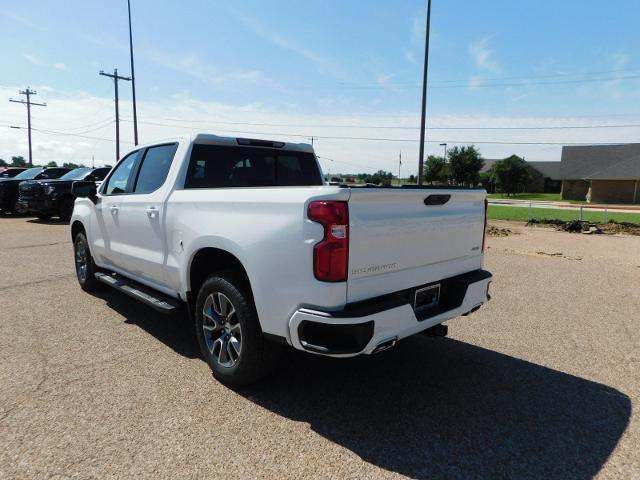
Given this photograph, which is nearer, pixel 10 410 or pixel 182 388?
pixel 10 410

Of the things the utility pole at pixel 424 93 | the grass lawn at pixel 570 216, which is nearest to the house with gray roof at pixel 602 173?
the grass lawn at pixel 570 216

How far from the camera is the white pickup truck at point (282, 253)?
104 inches

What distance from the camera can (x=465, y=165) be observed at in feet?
196

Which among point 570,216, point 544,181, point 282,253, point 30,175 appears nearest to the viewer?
point 282,253

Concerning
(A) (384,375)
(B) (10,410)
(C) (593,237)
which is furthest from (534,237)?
(B) (10,410)

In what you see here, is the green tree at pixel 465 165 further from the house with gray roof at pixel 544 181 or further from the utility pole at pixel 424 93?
the utility pole at pixel 424 93

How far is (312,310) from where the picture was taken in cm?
264

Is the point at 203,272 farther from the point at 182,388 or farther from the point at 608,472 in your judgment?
the point at 608,472

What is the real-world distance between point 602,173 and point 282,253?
53719 millimetres

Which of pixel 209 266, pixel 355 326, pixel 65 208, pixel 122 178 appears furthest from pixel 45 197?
pixel 355 326

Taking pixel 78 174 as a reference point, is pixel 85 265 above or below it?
below

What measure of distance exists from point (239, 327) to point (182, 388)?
716mm

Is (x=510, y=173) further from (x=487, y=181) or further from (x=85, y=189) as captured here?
(x=85, y=189)

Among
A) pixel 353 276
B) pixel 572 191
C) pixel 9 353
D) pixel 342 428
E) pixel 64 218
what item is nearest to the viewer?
pixel 353 276
